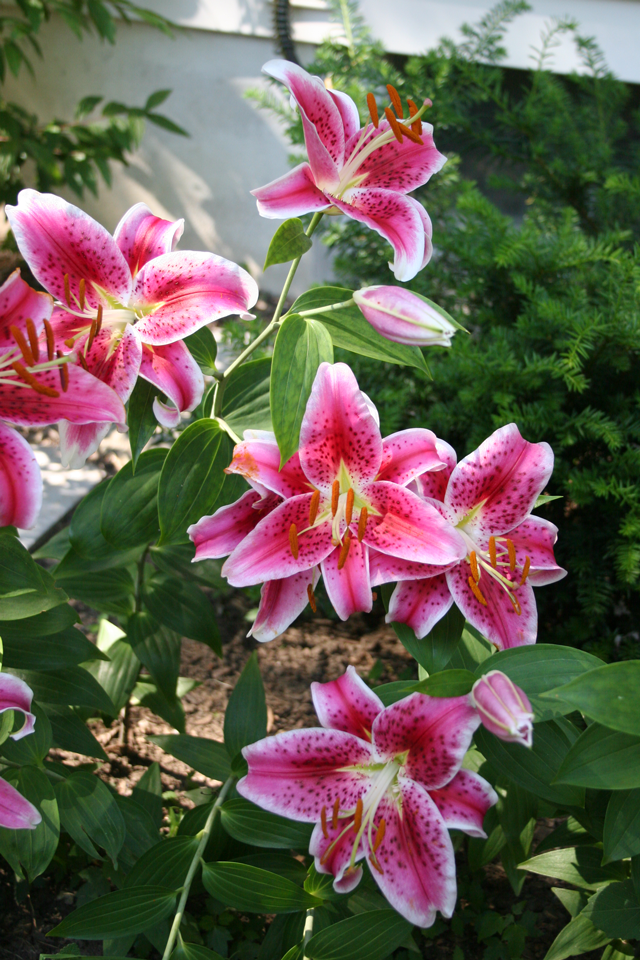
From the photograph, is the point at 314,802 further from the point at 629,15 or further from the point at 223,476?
the point at 629,15

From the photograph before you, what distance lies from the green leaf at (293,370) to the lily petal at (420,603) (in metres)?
0.16

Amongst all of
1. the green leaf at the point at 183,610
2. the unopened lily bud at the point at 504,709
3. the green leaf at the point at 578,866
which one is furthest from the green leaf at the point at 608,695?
the green leaf at the point at 183,610

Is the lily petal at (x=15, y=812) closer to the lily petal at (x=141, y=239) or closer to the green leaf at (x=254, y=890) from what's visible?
the green leaf at (x=254, y=890)

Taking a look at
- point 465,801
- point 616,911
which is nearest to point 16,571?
point 465,801

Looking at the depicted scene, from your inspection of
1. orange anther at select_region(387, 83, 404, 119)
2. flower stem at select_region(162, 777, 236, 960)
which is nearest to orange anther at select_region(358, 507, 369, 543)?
orange anther at select_region(387, 83, 404, 119)

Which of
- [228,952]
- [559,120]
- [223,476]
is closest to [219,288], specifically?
[223,476]

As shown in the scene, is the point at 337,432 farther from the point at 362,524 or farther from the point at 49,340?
the point at 49,340

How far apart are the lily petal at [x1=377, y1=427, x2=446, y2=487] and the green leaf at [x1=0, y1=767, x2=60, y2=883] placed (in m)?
0.50

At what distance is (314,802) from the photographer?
2.17 feet

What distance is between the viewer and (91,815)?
85cm

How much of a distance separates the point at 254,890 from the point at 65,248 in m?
0.63

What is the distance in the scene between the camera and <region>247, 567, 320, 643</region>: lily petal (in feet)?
2.10

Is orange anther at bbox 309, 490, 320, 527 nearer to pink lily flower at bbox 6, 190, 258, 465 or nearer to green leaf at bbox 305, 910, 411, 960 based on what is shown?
pink lily flower at bbox 6, 190, 258, 465

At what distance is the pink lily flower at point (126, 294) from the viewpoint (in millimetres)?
628
